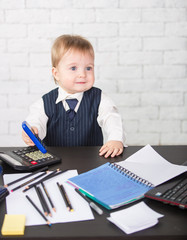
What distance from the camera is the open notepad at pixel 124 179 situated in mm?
770

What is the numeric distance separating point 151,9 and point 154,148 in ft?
4.72

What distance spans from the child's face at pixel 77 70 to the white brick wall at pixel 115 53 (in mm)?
940

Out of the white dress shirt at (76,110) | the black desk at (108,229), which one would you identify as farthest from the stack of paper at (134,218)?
the white dress shirt at (76,110)

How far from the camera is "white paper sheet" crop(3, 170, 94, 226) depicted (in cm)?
70

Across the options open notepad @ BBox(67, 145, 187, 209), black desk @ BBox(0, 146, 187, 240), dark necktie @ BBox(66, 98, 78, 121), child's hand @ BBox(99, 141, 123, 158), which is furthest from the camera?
dark necktie @ BBox(66, 98, 78, 121)

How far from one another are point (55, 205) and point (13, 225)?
4.8 inches

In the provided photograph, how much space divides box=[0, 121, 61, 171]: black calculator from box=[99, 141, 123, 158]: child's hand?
171mm

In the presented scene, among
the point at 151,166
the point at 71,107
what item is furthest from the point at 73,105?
the point at 151,166

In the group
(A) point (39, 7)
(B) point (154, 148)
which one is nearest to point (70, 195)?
(B) point (154, 148)

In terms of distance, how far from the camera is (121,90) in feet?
7.83

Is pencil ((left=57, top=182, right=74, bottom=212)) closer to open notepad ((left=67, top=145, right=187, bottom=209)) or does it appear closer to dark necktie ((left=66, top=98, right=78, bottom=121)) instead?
open notepad ((left=67, top=145, right=187, bottom=209))

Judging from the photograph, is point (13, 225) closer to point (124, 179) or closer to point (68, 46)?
point (124, 179)

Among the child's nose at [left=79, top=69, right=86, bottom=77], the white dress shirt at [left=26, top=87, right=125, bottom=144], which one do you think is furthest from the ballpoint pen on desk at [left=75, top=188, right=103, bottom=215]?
the child's nose at [left=79, top=69, right=86, bottom=77]

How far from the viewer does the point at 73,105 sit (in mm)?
1482
